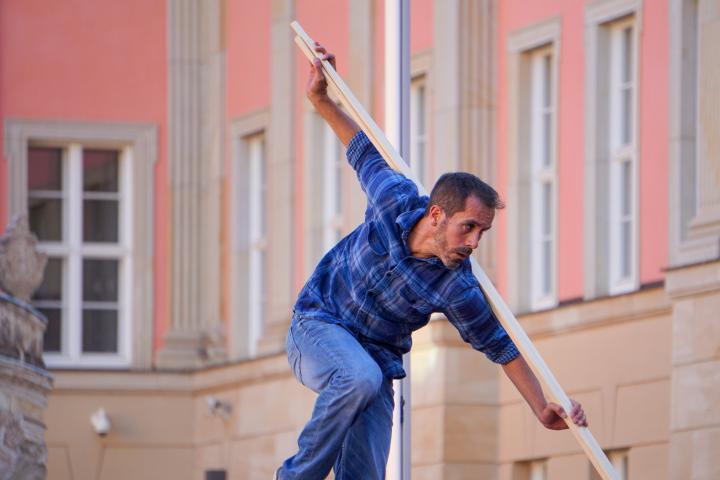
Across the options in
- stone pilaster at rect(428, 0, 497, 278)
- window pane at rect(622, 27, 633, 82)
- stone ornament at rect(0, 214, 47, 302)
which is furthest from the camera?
stone pilaster at rect(428, 0, 497, 278)

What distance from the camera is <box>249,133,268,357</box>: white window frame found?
26.9 m

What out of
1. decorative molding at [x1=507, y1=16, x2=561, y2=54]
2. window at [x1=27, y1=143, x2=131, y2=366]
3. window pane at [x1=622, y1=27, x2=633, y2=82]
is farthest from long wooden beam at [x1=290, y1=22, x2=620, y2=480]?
window at [x1=27, y1=143, x2=131, y2=366]

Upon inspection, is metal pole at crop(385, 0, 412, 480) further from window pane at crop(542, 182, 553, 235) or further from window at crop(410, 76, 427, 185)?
window at crop(410, 76, 427, 185)

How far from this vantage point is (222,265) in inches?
1084

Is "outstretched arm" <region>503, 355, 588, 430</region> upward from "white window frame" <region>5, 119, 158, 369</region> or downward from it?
downward

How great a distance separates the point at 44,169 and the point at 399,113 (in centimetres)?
1648

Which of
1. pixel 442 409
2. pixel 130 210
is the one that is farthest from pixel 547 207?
pixel 130 210

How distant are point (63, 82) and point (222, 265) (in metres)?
2.95

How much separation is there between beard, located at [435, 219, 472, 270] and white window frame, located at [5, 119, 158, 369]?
19390 mm

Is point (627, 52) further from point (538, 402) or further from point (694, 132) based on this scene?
point (538, 402)

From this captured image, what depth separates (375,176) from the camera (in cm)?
902

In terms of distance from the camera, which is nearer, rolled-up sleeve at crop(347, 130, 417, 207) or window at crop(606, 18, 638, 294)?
rolled-up sleeve at crop(347, 130, 417, 207)

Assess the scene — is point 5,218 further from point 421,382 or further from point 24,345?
point 24,345

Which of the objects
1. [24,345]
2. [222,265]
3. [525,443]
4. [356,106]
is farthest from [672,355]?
[222,265]
